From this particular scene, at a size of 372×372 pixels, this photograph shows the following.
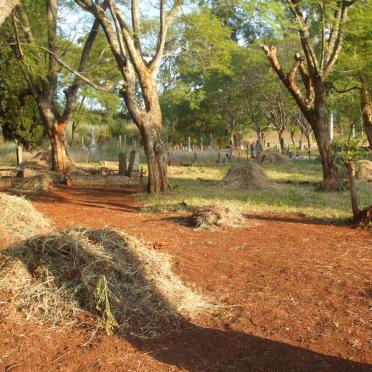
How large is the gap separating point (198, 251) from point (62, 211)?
179 inches

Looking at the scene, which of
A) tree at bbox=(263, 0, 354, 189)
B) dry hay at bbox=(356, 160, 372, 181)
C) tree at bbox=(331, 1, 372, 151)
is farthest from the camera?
dry hay at bbox=(356, 160, 372, 181)

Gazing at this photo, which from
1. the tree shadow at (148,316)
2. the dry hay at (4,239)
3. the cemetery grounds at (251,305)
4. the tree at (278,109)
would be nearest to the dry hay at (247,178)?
the cemetery grounds at (251,305)

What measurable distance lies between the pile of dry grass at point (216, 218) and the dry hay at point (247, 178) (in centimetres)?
577

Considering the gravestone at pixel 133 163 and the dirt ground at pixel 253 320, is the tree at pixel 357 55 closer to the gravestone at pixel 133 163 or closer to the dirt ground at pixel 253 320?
the gravestone at pixel 133 163

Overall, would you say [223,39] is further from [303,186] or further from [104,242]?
[104,242]

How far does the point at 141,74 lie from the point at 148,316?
9578mm

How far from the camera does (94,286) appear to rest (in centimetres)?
471

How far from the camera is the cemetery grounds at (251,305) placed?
12.4 feet

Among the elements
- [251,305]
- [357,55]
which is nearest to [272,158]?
[357,55]

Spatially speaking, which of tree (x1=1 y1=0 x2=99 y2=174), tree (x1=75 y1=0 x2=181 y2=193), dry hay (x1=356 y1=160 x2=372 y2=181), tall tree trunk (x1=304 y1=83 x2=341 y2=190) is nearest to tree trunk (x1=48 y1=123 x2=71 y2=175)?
tree (x1=1 y1=0 x2=99 y2=174)

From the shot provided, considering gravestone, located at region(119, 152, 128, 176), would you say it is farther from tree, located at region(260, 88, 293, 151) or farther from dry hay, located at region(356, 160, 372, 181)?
tree, located at region(260, 88, 293, 151)

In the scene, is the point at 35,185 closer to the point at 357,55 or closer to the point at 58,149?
the point at 58,149

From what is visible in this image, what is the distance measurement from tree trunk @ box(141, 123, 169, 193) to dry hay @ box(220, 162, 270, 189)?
239cm

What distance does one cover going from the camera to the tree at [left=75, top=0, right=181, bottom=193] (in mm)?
12812
